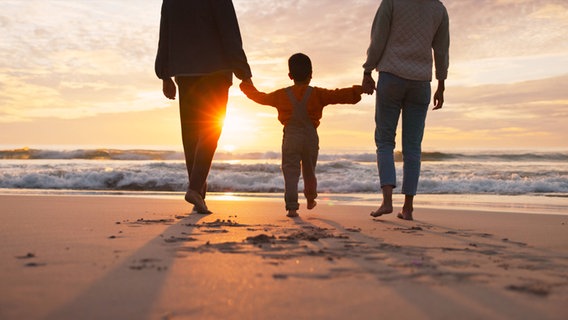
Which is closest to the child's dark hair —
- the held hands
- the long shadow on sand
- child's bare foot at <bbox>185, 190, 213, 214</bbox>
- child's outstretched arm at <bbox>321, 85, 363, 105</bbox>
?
child's outstretched arm at <bbox>321, 85, 363, 105</bbox>

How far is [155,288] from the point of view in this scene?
1.81m

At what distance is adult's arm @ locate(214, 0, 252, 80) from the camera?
470 cm

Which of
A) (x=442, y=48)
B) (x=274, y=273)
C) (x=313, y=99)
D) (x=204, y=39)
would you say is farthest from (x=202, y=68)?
(x=274, y=273)

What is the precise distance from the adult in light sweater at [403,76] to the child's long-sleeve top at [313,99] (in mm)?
140

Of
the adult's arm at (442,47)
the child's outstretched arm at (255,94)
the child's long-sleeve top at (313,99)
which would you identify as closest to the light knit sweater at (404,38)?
the adult's arm at (442,47)

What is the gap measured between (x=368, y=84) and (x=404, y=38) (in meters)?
0.47

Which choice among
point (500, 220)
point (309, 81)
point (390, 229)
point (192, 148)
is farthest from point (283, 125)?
point (500, 220)

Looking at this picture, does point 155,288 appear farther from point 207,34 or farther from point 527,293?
point 207,34

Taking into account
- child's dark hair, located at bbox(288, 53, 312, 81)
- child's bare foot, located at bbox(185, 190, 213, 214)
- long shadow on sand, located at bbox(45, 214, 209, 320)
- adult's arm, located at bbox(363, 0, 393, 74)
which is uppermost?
adult's arm, located at bbox(363, 0, 393, 74)

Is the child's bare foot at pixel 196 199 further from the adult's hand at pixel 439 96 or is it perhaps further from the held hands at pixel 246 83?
the adult's hand at pixel 439 96

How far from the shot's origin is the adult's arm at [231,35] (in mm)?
4695

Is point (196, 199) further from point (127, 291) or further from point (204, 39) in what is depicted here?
point (127, 291)

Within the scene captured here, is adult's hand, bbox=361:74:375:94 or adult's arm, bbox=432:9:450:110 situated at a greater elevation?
adult's arm, bbox=432:9:450:110

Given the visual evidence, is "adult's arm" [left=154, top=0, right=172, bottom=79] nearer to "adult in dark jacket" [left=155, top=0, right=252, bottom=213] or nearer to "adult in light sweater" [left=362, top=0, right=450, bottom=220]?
"adult in dark jacket" [left=155, top=0, right=252, bottom=213]
